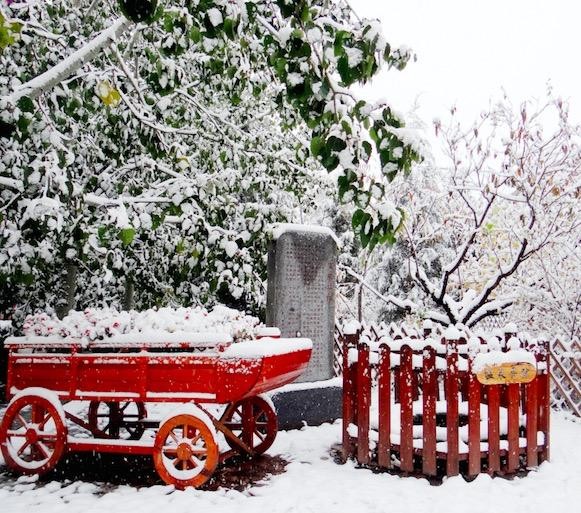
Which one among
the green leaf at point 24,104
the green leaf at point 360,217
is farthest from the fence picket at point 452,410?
the green leaf at point 24,104

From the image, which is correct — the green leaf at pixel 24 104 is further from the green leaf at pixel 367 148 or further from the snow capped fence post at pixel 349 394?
the snow capped fence post at pixel 349 394

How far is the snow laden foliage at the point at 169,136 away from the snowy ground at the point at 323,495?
2080mm

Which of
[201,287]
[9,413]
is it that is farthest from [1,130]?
[201,287]

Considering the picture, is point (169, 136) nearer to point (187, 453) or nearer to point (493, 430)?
point (187, 453)

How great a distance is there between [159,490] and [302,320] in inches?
133

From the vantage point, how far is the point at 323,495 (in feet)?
14.7

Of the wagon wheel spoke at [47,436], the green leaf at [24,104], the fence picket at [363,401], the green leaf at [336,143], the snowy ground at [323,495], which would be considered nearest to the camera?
the green leaf at [336,143]

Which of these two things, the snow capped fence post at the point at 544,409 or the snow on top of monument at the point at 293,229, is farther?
the snow on top of monument at the point at 293,229

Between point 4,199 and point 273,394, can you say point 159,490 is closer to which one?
point 273,394

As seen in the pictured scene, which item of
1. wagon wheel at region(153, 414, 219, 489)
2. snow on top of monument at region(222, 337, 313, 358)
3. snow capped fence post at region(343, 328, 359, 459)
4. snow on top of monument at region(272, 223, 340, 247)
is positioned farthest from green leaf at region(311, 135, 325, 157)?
snow on top of monument at region(272, 223, 340, 247)

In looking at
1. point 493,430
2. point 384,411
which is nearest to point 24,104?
point 384,411

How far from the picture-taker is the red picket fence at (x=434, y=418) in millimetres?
4777

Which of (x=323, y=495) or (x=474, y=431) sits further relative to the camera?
(x=474, y=431)

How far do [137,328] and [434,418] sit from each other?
2.71 metres
